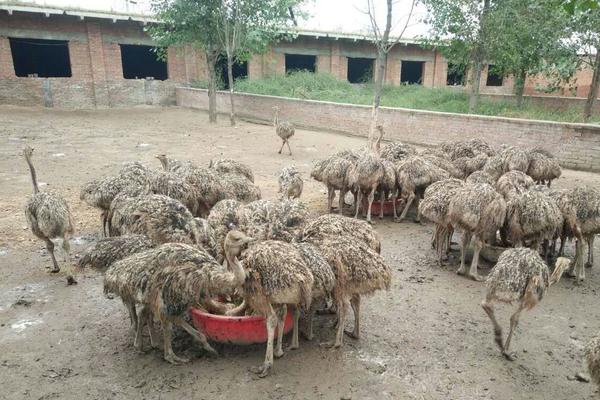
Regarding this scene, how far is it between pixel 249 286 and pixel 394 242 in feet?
13.7

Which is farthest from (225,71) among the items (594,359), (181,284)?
(594,359)

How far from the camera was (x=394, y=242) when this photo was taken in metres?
8.04

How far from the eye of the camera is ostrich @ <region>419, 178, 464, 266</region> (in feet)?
22.8

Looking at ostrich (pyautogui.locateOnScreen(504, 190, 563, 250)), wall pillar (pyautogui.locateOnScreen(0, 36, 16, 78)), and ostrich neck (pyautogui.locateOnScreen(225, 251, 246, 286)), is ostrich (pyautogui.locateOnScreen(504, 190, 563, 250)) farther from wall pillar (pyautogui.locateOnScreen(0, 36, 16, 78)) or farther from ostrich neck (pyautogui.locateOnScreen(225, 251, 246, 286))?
wall pillar (pyautogui.locateOnScreen(0, 36, 16, 78))

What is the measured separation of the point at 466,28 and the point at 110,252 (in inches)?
703

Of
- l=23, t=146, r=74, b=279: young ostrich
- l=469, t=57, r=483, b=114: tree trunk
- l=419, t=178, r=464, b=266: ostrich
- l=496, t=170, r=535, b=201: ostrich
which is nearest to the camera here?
l=23, t=146, r=74, b=279: young ostrich

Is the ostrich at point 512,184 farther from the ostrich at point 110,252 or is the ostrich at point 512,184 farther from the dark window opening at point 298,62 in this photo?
the dark window opening at point 298,62

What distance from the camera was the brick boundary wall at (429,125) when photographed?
13.0 meters

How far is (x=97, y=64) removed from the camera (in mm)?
25438

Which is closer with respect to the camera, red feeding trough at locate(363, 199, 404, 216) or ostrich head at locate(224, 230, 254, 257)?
ostrich head at locate(224, 230, 254, 257)

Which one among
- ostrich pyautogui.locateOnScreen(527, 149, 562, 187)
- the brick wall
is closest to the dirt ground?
ostrich pyautogui.locateOnScreen(527, 149, 562, 187)

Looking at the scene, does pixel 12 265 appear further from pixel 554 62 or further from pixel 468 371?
pixel 554 62

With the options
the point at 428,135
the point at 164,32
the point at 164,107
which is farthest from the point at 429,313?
the point at 164,107

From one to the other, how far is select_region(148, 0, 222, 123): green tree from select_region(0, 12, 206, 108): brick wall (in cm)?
496
